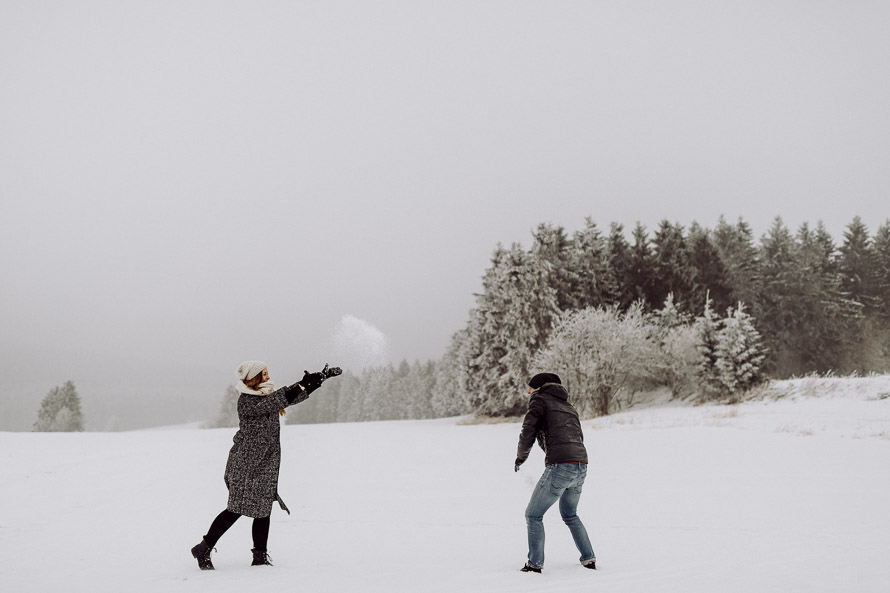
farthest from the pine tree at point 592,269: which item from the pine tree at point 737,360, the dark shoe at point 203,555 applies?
the dark shoe at point 203,555

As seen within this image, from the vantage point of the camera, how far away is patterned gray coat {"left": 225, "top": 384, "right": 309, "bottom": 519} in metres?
5.73

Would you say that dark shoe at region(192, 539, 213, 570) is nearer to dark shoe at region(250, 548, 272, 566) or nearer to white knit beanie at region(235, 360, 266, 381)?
dark shoe at region(250, 548, 272, 566)

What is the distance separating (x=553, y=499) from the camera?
579 cm

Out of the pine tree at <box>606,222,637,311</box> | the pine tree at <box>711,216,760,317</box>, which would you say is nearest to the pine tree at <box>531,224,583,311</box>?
the pine tree at <box>606,222,637,311</box>

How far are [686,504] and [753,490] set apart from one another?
1.96m

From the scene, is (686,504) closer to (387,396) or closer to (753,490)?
(753,490)

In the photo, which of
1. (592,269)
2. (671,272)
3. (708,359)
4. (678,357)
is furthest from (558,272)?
(708,359)

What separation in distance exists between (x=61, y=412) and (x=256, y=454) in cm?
7122

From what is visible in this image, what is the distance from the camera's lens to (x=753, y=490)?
10.8m

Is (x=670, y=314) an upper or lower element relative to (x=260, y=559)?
upper

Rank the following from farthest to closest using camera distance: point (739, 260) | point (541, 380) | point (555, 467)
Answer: point (739, 260)
point (541, 380)
point (555, 467)

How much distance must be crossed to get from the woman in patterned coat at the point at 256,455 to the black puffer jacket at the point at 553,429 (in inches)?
87.7

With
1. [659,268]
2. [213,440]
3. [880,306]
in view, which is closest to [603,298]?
[659,268]

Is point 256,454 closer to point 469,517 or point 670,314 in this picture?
point 469,517
